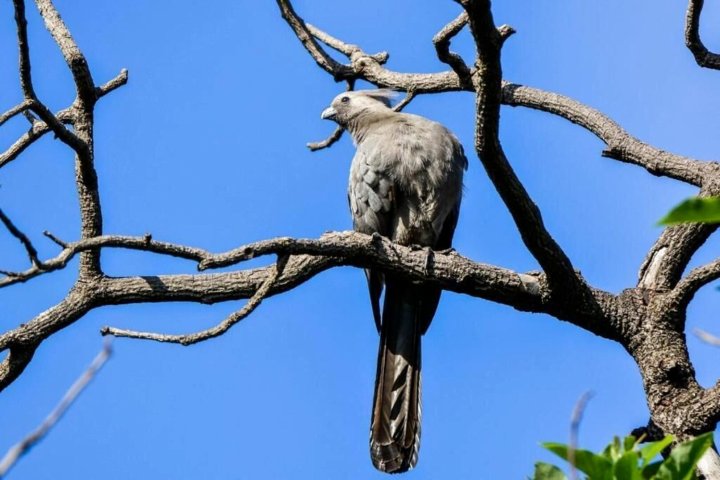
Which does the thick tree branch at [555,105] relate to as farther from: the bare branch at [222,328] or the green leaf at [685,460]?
the green leaf at [685,460]

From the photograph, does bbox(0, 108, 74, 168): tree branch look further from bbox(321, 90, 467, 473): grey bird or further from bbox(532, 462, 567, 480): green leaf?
bbox(532, 462, 567, 480): green leaf

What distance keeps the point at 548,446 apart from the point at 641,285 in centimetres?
279

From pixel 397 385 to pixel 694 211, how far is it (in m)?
4.76

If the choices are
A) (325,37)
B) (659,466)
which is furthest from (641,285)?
(325,37)

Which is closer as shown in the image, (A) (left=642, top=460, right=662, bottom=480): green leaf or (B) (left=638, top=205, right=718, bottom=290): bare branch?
(A) (left=642, top=460, right=662, bottom=480): green leaf

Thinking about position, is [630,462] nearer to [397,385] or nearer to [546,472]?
[546,472]

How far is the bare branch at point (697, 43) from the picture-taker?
17.9ft

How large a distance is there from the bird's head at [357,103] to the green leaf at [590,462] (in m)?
5.17

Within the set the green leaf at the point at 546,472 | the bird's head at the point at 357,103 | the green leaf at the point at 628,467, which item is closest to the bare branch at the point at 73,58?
the bird's head at the point at 357,103

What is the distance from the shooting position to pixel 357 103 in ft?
25.5

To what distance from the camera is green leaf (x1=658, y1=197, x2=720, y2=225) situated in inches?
63.1

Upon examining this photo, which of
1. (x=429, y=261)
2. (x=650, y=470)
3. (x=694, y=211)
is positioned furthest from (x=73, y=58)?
(x=694, y=211)

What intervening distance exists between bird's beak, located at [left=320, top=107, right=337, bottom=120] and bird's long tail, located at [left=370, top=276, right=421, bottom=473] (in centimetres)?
186

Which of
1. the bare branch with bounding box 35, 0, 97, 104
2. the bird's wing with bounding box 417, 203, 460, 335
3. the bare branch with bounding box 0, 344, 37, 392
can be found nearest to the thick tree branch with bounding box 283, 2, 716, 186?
the bird's wing with bounding box 417, 203, 460, 335
